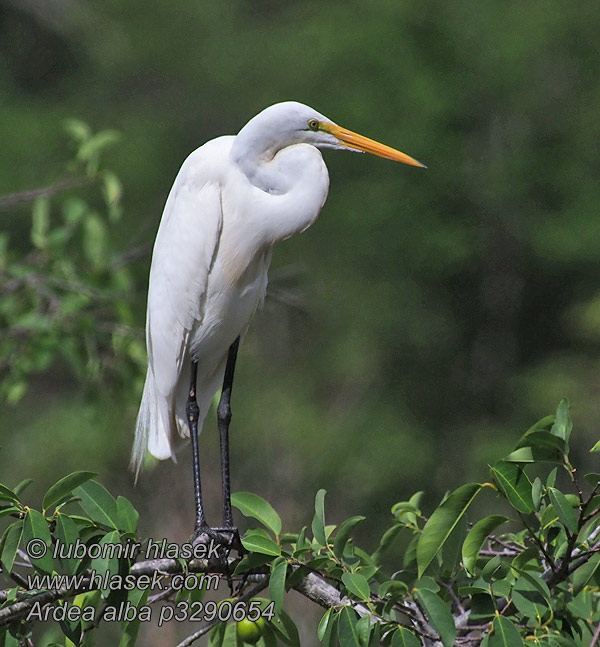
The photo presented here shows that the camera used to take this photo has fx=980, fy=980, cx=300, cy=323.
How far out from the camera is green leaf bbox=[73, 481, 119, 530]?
1.19 metres

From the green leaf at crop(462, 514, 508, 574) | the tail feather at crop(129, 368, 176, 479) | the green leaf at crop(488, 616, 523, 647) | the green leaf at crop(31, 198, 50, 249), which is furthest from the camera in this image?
the green leaf at crop(31, 198, 50, 249)

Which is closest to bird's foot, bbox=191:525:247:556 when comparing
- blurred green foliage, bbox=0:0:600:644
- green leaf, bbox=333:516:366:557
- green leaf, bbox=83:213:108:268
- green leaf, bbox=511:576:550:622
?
green leaf, bbox=333:516:366:557

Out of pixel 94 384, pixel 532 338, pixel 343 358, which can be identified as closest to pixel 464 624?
pixel 94 384

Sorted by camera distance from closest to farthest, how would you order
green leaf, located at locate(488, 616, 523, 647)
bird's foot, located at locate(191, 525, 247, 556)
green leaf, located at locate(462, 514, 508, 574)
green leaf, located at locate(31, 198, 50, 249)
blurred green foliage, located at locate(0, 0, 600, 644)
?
green leaf, located at locate(488, 616, 523, 647) → green leaf, located at locate(462, 514, 508, 574) → bird's foot, located at locate(191, 525, 247, 556) → green leaf, located at locate(31, 198, 50, 249) → blurred green foliage, located at locate(0, 0, 600, 644)

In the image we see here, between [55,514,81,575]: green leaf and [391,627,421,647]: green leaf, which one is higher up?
[55,514,81,575]: green leaf

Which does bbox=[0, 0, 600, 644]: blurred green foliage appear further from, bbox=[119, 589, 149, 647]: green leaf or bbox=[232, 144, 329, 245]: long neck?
bbox=[119, 589, 149, 647]: green leaf

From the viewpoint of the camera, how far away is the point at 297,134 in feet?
5.49

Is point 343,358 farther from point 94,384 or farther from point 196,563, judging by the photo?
point 196,563

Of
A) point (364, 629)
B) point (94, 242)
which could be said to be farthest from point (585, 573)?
point (94, 242)

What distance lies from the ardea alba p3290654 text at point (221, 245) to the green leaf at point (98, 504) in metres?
0.44

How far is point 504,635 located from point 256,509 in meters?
0.40

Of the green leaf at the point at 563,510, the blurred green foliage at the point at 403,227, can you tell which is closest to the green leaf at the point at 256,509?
the green leaf at the point at 563,510

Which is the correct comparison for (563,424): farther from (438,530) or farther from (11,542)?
(11,542)

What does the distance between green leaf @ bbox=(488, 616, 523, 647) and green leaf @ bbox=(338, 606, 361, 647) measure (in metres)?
0.16
